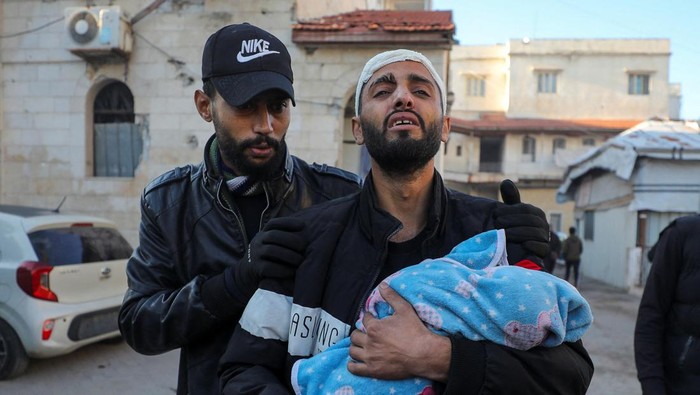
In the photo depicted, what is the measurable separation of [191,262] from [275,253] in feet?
1.96

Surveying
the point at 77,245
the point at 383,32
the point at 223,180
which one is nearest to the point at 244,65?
the point at 223,180

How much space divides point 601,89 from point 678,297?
35.3 metres

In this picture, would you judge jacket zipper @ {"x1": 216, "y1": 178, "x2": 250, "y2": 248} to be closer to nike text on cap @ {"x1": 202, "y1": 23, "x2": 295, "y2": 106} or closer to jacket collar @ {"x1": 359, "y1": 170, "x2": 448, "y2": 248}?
nike text on cap @ {"x1": 202, "y1": 23, "x2": 295, "y2": 106}

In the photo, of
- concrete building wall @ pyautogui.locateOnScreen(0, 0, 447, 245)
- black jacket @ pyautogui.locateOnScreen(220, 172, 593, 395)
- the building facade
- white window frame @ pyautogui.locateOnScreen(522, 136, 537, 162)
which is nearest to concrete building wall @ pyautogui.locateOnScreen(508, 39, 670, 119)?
the building facade

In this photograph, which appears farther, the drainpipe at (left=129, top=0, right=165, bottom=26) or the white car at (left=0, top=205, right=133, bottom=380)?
the drainpipe at (left=129, top=0, right=165, bottom=26)

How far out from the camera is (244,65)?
1.93 meters

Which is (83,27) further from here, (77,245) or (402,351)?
(402,351)

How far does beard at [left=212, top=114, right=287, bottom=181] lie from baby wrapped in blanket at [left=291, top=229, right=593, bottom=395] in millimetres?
845

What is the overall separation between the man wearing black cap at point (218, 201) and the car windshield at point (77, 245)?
4.11m

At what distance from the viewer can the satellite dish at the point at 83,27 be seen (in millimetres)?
9148

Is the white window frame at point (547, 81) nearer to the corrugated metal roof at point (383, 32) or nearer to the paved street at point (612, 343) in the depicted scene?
the paved street at point (612, 343)

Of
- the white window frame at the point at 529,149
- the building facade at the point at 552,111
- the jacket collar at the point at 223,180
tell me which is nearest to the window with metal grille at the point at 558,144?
the building facade at the point at 552,111

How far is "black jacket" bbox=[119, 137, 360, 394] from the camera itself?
1.71 metres

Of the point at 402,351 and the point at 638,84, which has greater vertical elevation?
the point at 638,84
